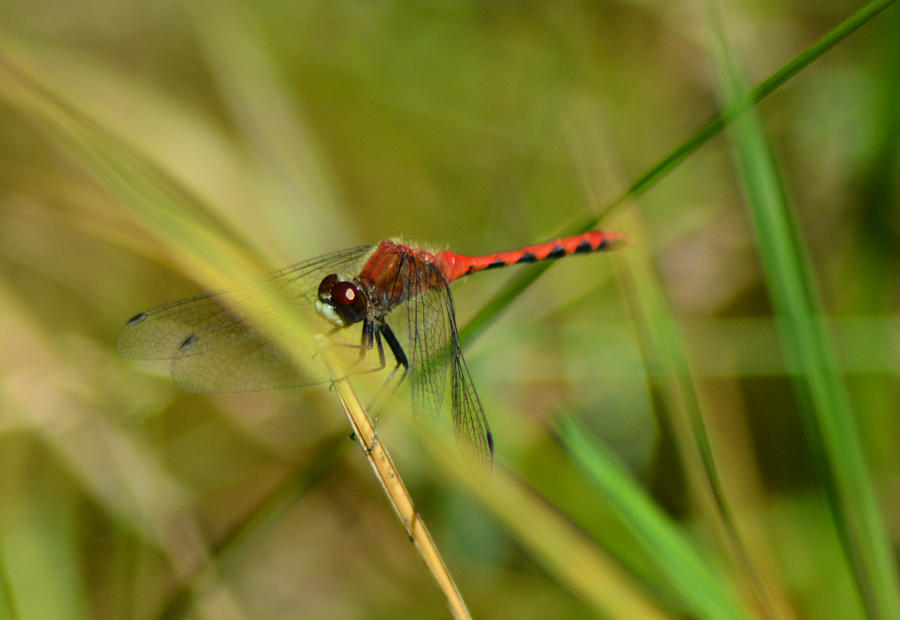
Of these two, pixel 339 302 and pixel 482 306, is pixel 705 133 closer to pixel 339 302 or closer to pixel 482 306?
pixel 482 306

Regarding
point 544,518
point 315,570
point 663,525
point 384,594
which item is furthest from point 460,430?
point 315,570

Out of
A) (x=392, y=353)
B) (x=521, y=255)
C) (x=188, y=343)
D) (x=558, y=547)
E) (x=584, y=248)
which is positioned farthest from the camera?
(x=521, y=255)

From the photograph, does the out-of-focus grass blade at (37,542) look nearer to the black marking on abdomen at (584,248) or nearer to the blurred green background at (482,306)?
the blurred green background at (482,306)

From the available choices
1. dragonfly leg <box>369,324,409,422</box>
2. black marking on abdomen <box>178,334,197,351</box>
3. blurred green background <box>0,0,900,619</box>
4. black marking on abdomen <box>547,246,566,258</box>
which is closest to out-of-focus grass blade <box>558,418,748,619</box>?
blurred green background <box>0,0,900,619</box>

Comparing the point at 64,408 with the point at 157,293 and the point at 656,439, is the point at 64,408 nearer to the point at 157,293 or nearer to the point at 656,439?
the point at 157,293

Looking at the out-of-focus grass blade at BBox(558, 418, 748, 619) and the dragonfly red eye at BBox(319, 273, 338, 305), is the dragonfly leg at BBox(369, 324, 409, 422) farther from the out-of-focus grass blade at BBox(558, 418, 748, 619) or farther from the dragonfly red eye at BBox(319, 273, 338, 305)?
the out-of-focus grass blade at BBox(558, 418, 748, 619)

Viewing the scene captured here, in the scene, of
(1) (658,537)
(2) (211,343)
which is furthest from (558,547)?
(2) (211,343)

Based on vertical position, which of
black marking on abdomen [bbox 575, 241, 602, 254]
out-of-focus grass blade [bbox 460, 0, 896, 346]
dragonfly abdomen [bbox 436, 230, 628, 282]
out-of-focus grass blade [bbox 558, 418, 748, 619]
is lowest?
out-of-focus grass blade [bbox 558, 418, 748, 619]
